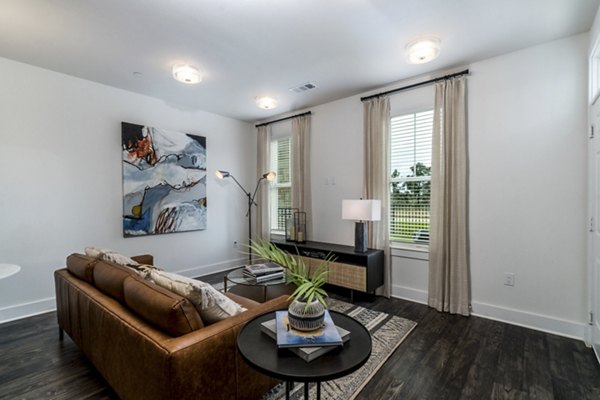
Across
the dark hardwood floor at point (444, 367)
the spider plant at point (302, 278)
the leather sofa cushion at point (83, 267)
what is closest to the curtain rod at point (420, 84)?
the dark hardwood floor at point (444, 367)

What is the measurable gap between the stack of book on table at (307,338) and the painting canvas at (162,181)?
10.5 feet

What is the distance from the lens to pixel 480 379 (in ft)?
6.25

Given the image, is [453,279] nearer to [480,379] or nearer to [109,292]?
[480,379]

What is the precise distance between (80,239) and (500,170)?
187 inches

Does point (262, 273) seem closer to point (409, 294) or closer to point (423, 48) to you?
point (409, 294)

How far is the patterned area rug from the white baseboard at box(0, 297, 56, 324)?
9.61 feet

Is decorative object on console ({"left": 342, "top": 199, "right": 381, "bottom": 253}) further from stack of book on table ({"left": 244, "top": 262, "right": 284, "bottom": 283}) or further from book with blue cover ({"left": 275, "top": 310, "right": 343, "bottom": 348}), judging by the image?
book with blue cover ({"left": 275, "top": 310, "right": 343, "bottom": 348})

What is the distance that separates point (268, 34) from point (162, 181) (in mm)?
2582

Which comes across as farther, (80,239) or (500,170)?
(80,239)

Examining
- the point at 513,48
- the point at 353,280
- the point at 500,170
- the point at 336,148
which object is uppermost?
the point at 513,48

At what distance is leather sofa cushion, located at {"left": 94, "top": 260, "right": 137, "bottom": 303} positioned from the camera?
65.4 inches

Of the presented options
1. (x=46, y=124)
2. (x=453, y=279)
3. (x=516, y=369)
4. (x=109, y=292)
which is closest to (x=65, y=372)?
(x=109, y=292)

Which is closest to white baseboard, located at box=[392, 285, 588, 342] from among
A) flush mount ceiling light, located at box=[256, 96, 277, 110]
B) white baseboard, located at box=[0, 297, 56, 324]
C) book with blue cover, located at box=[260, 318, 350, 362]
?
book with blue cover, located at box=[260, 318, 350, 362]

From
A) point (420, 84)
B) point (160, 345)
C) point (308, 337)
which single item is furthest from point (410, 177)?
point (160, 345)
